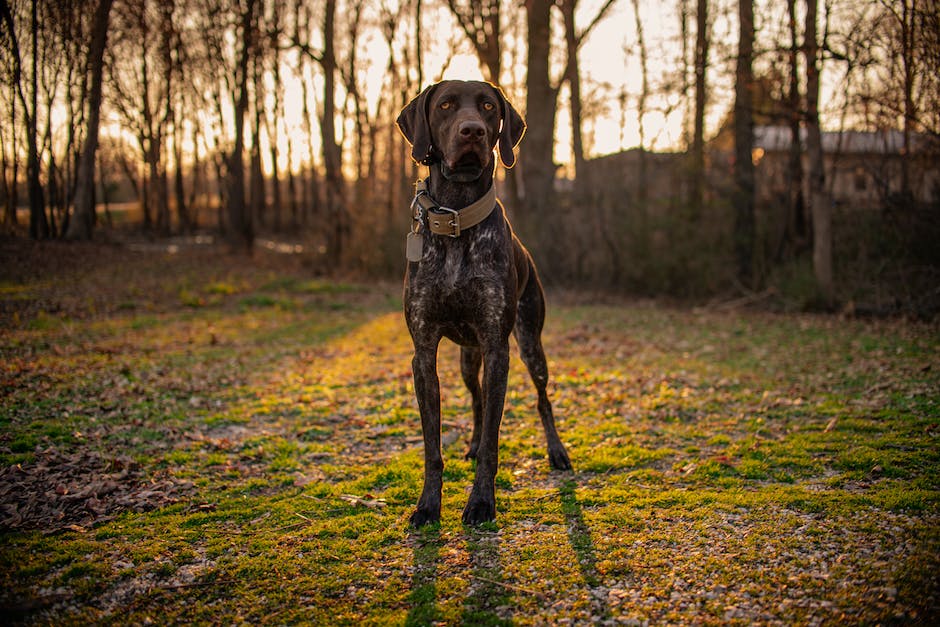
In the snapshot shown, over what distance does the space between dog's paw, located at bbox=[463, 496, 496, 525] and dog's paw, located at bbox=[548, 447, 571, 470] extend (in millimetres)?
1023

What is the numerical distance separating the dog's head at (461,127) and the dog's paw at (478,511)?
1.84 metres

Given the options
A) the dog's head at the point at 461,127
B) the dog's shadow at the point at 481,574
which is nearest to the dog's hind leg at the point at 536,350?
the dog's shadow at the point at 481,574

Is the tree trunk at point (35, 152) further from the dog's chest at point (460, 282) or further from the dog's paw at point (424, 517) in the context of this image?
the dog's paw at point (424, 517)

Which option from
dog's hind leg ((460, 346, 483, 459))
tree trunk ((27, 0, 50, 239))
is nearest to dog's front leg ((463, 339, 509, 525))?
dog's hind leg ((460, 346, 483, 459))

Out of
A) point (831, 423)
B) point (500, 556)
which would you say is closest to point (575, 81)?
point (831, 423)

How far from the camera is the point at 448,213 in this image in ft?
12.2

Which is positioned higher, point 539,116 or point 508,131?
point 539,116

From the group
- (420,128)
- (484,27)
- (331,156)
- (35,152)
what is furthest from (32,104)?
(420,128)

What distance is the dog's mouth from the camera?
3.69m

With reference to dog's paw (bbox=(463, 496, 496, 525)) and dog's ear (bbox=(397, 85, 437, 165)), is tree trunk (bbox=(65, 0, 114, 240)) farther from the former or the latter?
dog's paw (bbox=(463, 496, 496, 525))

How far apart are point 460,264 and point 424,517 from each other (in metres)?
1.42

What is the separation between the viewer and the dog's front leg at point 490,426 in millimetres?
3637

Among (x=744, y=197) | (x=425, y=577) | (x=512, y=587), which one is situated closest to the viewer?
(x=512, y=587)

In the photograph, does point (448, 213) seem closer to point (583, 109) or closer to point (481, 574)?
point (481, 574)
